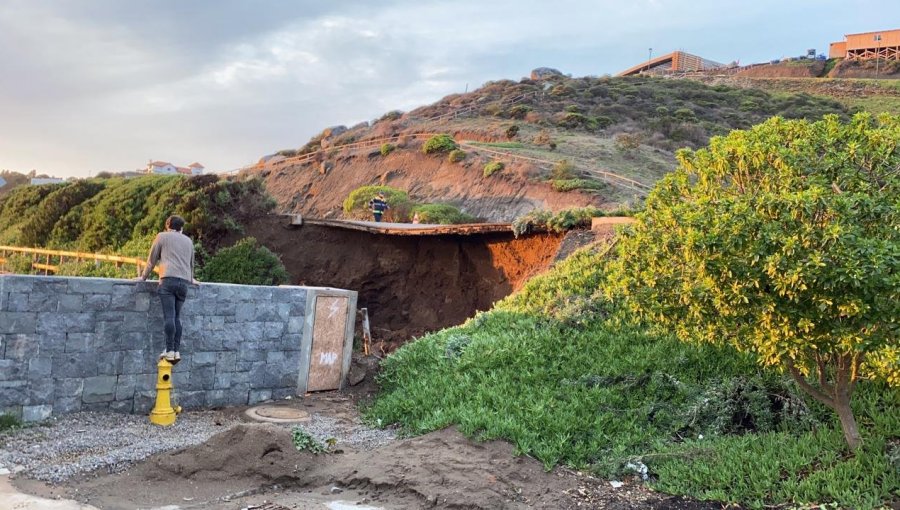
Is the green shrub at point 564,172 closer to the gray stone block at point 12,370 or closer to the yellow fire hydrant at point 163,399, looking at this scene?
the yellow fire hydrant at point 163,399

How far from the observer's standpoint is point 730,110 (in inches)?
1654

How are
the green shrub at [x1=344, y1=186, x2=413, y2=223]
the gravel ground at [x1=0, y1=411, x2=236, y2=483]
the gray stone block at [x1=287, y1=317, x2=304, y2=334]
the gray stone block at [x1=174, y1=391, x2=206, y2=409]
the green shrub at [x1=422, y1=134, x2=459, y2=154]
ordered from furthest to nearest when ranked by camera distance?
1. the green shrub at [x1=422, y1=134, x2=459, y2=154]
2. the green shrub at [x1=344, y1=186, x2=413, y2=223]
3. the gray stone block at [x1=287, y1=317, x2=304, y2=334]
4. the gray stone block at [x1=174, y1=391, x2=206, y2=409]
5. the gravel ground at [x1=0, y1=411, x2=236, y2=483]

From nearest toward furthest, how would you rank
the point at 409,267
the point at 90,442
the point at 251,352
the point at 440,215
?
the point at 90,442
the point at 251,352
the point at 409,267
the point at 440,215

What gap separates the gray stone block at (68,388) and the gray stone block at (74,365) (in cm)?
5

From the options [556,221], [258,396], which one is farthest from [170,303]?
[556,221]

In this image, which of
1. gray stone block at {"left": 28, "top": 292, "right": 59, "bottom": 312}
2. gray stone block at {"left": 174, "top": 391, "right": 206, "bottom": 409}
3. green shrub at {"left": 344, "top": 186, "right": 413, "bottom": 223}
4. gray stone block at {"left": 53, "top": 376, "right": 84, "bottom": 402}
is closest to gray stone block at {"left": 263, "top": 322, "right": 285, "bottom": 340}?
gray stone block at {"left": 174, "top": 391, "right": 206, "bottom": 409}

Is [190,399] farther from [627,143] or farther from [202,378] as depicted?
[627,143]

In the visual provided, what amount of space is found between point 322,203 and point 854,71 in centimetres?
4433

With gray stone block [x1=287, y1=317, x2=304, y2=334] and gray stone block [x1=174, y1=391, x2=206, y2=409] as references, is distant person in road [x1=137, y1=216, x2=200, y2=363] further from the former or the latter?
gray stone block [x1=287, y1=317, x2=304, y2=334]

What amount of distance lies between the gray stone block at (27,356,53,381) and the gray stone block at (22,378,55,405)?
0.05 metres

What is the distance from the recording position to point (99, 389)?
24.0 ft

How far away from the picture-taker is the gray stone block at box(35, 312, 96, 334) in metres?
6.92

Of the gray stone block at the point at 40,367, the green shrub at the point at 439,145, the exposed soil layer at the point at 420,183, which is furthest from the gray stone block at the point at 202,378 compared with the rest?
the green shrub at the point at 439,145

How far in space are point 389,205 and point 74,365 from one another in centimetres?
2036
